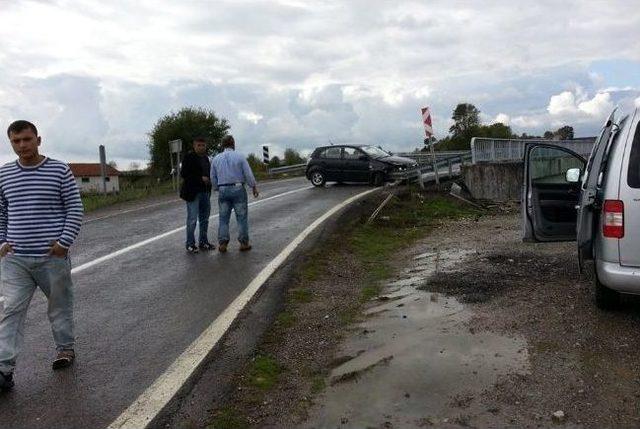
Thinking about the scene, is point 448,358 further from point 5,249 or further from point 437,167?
point 437,167

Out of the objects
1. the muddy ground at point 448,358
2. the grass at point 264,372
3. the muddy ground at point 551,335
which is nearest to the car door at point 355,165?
the muddy ground at point 551,335

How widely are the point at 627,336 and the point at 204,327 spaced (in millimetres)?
3421

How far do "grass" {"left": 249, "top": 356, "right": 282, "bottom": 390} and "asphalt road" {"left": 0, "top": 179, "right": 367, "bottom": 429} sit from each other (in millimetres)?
684

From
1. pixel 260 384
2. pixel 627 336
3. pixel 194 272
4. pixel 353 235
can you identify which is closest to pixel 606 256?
pixel 627 336

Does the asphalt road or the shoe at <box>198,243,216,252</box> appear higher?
the shoe at <box>198,243,216,252</box>

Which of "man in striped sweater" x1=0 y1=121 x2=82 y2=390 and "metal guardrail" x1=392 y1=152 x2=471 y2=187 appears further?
"metal guardrail" x1=392 y1=152 x2=471 y2=187

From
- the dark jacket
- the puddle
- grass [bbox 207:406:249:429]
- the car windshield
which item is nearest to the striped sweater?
grass [bbox 207:406:249:429]

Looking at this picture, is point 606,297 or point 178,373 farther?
point 606,297

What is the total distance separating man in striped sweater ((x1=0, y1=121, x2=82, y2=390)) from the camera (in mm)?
4543

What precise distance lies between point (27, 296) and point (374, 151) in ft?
56.8

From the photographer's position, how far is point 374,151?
2127 cm

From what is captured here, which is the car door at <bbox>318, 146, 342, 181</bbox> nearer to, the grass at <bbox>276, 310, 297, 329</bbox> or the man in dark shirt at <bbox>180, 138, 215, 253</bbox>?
the man in dark shirt at <bbox>180, 138, 215, 253</bbox>

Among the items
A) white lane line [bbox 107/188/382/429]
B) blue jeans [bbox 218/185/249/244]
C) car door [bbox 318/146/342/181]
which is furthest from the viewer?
car door [bbox 318/146/342/181]

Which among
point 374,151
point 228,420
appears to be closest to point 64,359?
point 228,420
